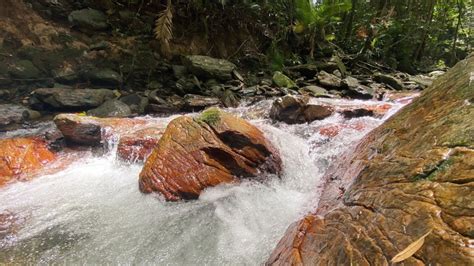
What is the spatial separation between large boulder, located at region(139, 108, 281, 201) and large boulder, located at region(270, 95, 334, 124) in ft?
5.85

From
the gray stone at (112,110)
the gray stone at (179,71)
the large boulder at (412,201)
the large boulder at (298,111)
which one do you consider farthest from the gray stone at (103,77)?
the large boulder at (412,201)

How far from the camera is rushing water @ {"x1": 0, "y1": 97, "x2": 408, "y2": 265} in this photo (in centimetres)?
333

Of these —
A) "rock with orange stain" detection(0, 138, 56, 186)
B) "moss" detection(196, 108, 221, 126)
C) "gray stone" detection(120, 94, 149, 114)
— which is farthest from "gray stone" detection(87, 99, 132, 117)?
"moss" detection(196, 108, 221, 126)

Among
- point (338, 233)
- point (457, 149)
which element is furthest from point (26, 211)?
point (457, 149)

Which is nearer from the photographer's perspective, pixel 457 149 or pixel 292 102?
pixel 457 149

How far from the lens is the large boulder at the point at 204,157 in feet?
14.4

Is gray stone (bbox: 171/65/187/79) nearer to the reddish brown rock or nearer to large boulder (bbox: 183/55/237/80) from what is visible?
large boulder (bbox: 183/55/237/80)

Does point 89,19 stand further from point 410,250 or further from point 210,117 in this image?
point 410,250

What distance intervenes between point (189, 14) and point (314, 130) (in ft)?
23.8

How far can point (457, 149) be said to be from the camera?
2.22 m

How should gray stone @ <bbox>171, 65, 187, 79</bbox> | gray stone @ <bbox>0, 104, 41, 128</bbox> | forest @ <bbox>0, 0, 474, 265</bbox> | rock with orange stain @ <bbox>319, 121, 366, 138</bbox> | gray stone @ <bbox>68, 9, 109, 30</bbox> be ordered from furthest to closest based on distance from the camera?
gray stone @ <bbox>68, 9, 109, 30</bbox>, gray stone @ <bbox>171, 65, 187, 79</bbox>, gray stone @ <bbox>0, 104, 41, 128</bbox>, rock with orange stain @ <bbox>319, 121, 366, 138</bbox>, forest @ <bbox>0, 0, 474, 265</bbox>

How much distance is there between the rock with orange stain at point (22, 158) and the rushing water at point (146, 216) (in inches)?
11.4

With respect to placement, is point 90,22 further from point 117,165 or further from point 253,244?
point 253,244

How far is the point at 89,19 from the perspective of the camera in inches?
401
